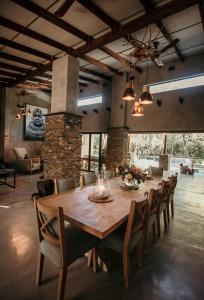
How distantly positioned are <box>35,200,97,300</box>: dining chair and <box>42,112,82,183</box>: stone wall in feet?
9.74

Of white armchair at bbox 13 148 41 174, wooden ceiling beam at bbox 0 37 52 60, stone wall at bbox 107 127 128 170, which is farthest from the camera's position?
white armchair at bbox 13 148 41 174

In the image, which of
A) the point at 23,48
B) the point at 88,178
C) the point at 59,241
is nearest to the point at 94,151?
the point at 23,48

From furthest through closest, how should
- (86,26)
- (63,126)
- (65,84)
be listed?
1. (65,84)
2. (63,126)
3. (86,26)

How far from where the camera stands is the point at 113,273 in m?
2.09

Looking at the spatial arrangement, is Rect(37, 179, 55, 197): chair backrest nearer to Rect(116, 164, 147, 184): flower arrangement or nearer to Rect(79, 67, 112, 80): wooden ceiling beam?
Rect(116, 164, 147, 184): flower arrangement

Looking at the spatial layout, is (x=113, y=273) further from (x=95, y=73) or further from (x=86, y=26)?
(x=95, y=73)

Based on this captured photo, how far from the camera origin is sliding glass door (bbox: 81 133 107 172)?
8.13 metres

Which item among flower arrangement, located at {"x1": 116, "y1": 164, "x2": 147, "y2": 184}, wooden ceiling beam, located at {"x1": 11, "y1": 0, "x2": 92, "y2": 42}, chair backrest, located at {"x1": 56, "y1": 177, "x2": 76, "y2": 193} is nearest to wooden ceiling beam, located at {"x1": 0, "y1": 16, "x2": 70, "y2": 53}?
wooden ceiling beam, located at {"x1": 11, "y1": 0, "x2": 92, "y2": 42}

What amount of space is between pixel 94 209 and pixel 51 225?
0.48 metres

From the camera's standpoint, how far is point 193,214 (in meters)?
3.93

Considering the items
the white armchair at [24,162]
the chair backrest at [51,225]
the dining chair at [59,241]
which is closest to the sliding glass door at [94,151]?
the white armchair at [24,162]

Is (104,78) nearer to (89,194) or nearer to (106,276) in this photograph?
(89,194)

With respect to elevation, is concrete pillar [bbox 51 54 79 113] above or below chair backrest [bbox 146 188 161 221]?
above

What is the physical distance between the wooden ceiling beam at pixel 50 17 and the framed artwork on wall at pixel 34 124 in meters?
5.72
